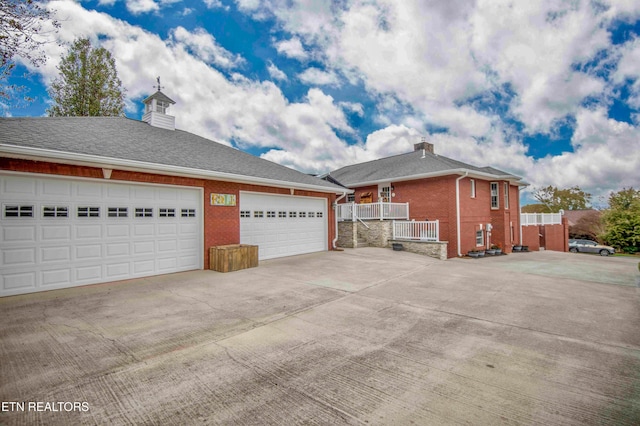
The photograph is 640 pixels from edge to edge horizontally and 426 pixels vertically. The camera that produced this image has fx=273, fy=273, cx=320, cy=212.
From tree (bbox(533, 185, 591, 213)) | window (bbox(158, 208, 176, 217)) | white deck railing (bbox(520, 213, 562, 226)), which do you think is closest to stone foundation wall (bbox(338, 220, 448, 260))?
window (bbox(158, 208, 176, 217))

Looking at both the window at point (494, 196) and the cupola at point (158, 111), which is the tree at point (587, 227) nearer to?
the window at point (494, 196)

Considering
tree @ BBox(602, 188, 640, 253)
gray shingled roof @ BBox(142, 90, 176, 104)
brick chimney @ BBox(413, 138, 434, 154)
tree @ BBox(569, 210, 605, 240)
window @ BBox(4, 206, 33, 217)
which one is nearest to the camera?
window @ BBox(4, 206, 33, 217)

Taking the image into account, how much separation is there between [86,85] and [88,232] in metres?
19.8

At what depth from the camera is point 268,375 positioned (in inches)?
118

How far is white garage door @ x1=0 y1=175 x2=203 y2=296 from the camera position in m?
6.15

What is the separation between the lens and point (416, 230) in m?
13.9

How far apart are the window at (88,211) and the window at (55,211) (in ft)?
0.85

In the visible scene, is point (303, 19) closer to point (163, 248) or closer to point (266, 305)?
point (163, 248)

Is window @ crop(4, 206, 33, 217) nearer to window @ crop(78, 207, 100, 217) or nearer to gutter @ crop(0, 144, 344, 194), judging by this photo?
window @ crop(78, 207, 100, 217)

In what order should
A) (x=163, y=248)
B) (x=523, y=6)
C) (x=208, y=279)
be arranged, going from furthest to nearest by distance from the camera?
1. (x=523, y=6)
2. (x=163, y=248)
3. (x=208, y=279)

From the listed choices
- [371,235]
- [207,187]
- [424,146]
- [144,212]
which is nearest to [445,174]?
[371,235]

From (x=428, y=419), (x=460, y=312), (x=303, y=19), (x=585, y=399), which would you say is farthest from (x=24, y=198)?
(x=303, y=19)

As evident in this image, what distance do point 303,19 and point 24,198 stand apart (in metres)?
11.6

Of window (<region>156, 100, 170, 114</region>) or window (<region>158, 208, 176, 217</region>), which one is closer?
window (<region>158, 208, 176, 217</region>)
